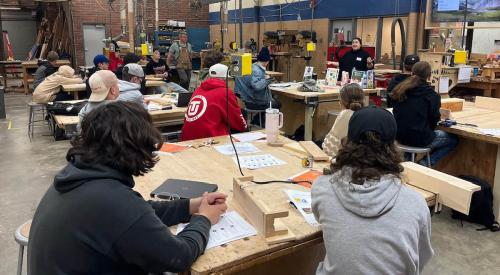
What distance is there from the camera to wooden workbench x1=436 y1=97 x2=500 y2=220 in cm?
341

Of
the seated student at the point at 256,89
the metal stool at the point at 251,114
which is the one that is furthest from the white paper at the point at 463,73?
the metal stool at the point at 251,114

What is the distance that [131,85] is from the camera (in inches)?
161

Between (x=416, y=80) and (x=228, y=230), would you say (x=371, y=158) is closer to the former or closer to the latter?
(x=228, y=230)

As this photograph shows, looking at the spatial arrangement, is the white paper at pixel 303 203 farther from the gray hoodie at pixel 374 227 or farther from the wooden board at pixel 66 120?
the wooden board at pixel 66 120

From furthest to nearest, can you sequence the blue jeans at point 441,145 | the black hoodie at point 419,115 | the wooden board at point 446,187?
the blue jeans at point 441,145 < the black hoodie at point 419,115 < the wooden board at point 446,187

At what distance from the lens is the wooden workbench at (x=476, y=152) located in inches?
134

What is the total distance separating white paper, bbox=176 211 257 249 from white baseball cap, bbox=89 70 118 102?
81.7 inches

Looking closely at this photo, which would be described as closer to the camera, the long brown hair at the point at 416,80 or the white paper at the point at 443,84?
the long brown hair at the point at 416,80

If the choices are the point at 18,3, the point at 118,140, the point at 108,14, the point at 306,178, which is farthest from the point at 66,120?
the point at 18,3

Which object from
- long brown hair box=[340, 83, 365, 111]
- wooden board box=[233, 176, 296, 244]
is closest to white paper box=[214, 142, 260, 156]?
wooden board box=[233, 176, 296, 244]

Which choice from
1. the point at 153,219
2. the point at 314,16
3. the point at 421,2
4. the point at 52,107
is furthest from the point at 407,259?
the point at 314,16

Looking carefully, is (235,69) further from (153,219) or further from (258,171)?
(153,219)

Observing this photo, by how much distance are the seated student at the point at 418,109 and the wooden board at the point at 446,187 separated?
5.68ft

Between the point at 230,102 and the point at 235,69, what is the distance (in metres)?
0.29
